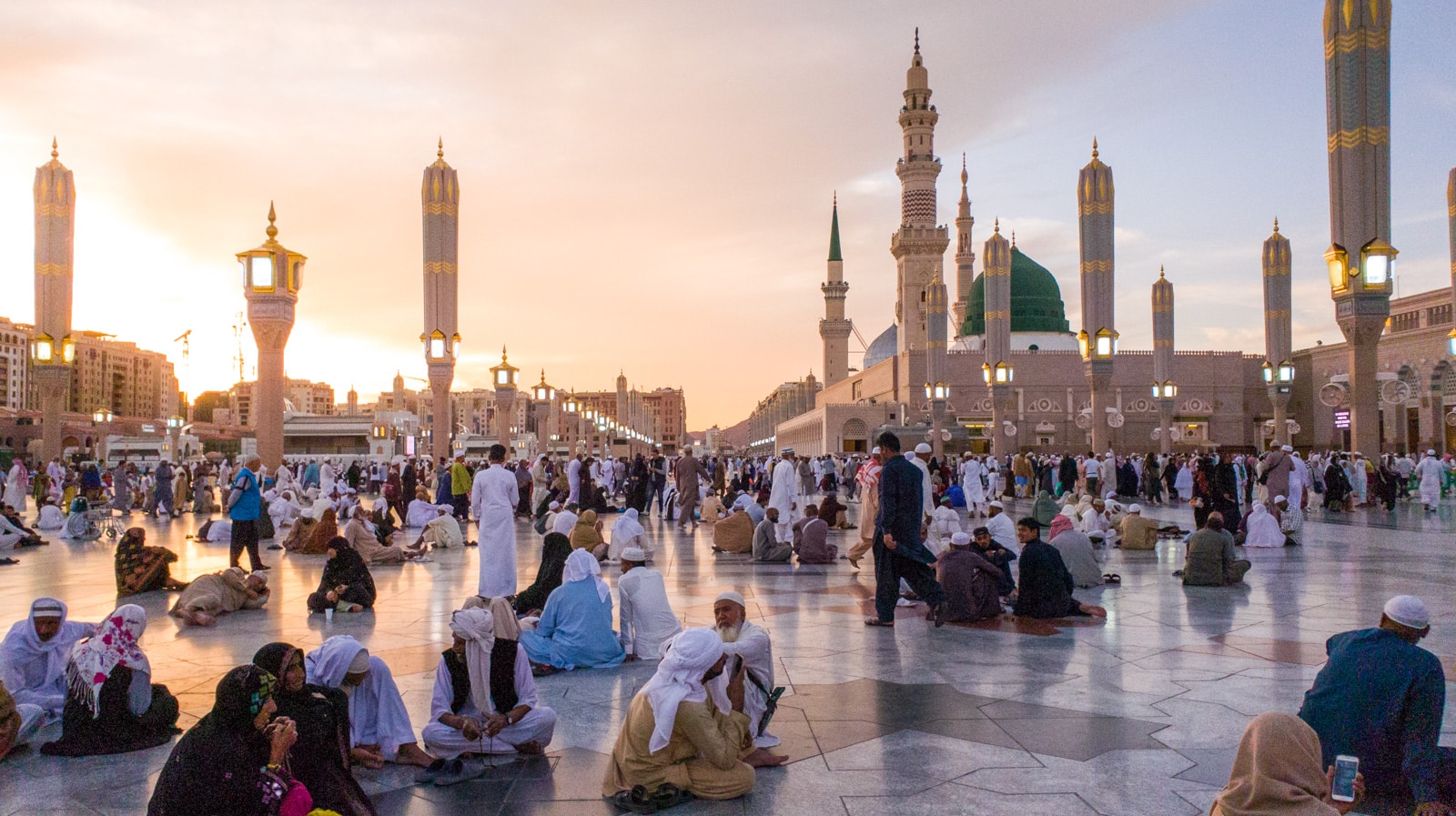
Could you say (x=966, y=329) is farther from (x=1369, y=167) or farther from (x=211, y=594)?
(x=211, y=594)

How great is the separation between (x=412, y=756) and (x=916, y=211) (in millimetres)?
50293

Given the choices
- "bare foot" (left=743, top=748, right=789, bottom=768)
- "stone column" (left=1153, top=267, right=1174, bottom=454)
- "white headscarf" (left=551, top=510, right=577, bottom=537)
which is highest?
"stone column" (left=1153, top=267, right=1174, bottom=454)

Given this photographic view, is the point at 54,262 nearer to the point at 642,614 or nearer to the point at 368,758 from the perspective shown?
the point at 642,614

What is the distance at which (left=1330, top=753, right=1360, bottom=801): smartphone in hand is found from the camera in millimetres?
2641

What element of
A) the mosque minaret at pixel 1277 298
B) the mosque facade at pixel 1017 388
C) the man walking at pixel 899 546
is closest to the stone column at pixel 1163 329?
the mosque minaret at pixel 1277 298

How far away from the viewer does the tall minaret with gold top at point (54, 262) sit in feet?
69.5

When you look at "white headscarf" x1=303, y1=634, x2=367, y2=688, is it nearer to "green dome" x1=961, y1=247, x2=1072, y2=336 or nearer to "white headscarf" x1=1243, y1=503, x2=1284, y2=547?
"white headscarf" x1=1243, y1=503, x2=1284, y2=547

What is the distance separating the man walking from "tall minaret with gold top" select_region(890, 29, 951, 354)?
43412 mm

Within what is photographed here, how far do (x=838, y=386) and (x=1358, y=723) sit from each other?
64864 mm

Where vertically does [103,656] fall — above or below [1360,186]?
below

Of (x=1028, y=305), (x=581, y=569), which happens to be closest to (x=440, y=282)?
(x=581, y=569)

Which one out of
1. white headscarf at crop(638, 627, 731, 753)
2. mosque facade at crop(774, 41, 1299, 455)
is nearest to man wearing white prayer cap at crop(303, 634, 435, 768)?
white headscarf at crop(638, 627, 731, 753)

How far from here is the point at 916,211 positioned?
5134 centimetres

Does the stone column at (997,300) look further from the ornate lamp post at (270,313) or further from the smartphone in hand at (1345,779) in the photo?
the smartphone in hand at (1345,779)
